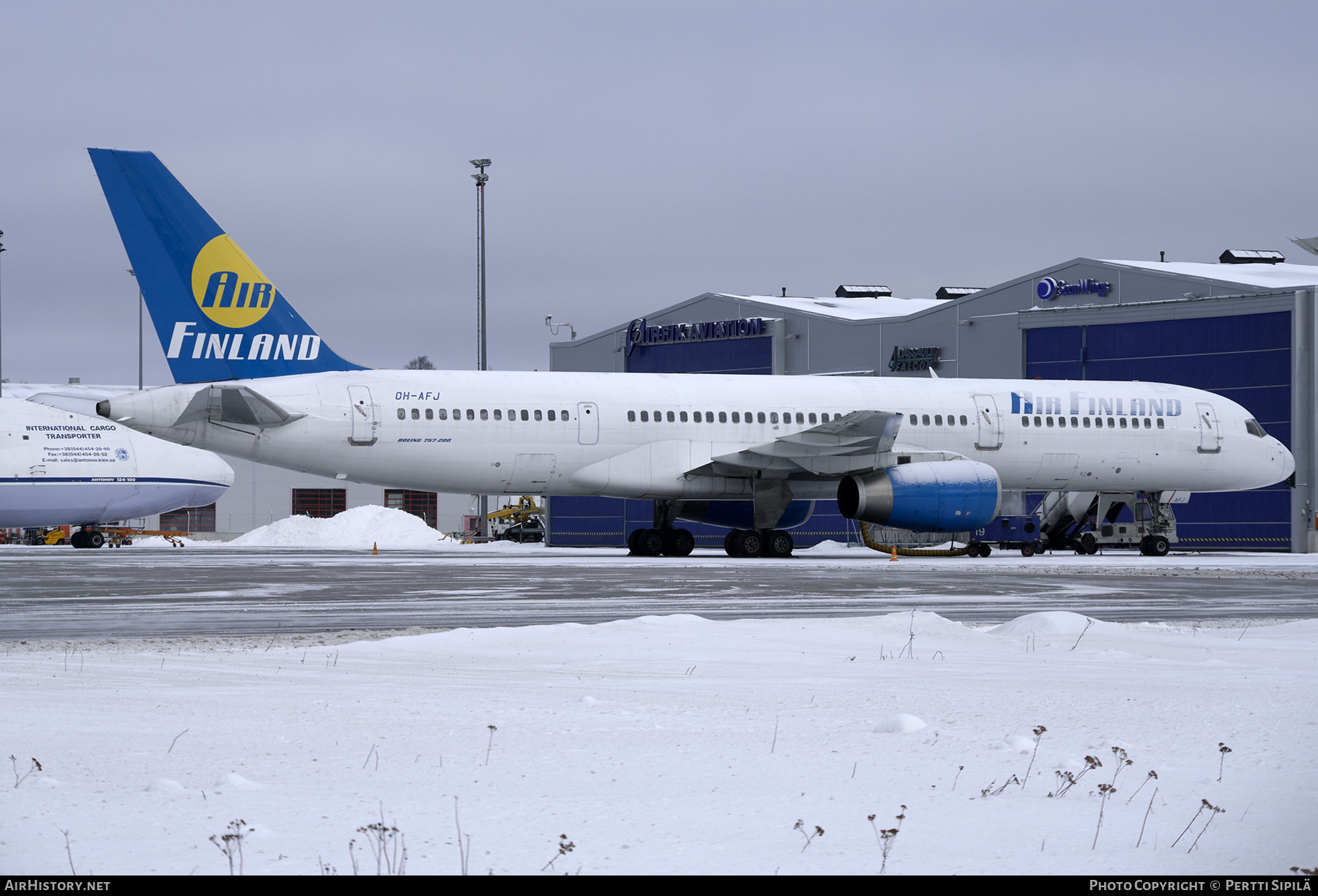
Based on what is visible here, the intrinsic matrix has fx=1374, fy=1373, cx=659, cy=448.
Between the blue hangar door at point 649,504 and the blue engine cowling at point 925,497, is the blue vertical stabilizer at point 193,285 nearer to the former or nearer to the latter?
the blue engine cowling at point 925,497

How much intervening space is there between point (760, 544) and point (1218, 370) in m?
18.8

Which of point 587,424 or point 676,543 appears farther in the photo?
point 676,543

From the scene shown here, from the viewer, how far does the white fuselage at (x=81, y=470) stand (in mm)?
40938

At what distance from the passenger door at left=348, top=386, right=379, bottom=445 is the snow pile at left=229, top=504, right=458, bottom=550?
27.1 metres

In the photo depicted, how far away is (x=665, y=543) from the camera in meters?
31.8

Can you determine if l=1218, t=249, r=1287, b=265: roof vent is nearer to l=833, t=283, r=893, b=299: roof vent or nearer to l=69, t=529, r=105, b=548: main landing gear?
l=833, t=283, r=893, b=299: roof vent

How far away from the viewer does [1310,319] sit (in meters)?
39.1

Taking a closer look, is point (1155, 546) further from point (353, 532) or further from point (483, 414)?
point (353, 532)

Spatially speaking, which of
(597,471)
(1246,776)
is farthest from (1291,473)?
(1246,776)

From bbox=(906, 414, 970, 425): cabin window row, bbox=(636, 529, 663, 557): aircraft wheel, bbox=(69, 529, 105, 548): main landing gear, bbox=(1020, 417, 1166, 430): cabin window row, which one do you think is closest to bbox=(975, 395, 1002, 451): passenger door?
bbox=(906, 414, 970, 425): cabin window row

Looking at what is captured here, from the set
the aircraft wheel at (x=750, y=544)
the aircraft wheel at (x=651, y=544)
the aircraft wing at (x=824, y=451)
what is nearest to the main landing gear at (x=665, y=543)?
the aircraft wheel at (x=651, y=544)

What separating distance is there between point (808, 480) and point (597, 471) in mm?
4737

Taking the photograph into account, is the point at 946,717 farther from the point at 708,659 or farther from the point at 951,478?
the point at 951,478

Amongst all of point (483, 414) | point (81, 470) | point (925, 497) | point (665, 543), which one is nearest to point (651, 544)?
point (665, 543)
